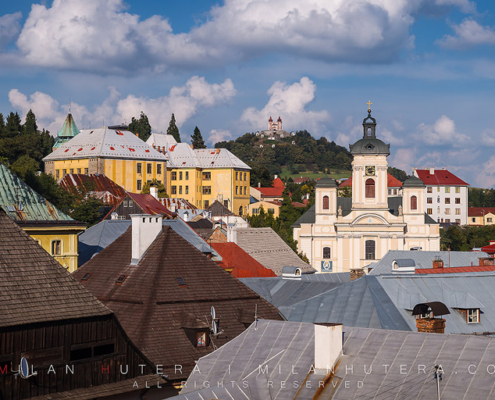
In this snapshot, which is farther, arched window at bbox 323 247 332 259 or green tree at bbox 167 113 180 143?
green tree at bbox 167 113 180 143

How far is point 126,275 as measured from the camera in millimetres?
26844

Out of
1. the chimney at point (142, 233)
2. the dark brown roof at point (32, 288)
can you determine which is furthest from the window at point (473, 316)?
the dark brown roof at point (32, 288)

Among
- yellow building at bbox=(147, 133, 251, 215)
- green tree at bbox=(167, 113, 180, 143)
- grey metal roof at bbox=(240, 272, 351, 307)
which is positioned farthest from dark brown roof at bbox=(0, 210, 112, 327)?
green tree at bbox=(167, 113, 180, 143)

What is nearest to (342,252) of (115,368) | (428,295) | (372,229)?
(372,229)

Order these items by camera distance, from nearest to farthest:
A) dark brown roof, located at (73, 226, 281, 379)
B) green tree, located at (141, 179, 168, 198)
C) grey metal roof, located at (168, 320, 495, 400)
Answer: grey metal roof, located at (168, 320, 495, 400), dark brown roof, located at (73, 226, 281, 379), green tree, located at (141, 179, 168, 198)

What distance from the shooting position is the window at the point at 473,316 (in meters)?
29.2

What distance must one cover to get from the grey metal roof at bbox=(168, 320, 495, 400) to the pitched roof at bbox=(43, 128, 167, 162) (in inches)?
3863

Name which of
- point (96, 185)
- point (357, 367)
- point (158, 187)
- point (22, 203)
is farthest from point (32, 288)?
point (158, 187)

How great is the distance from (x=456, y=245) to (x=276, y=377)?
3711 inches

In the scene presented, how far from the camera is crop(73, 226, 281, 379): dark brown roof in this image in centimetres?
2378

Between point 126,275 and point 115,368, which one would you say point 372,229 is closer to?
point 126,275

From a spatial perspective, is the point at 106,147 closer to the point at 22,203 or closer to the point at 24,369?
the point at 22,203

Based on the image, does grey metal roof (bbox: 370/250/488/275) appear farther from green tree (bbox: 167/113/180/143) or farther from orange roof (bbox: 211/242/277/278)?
green tree (bbox: 167/113/180/143)

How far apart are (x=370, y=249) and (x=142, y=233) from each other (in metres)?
61.6
